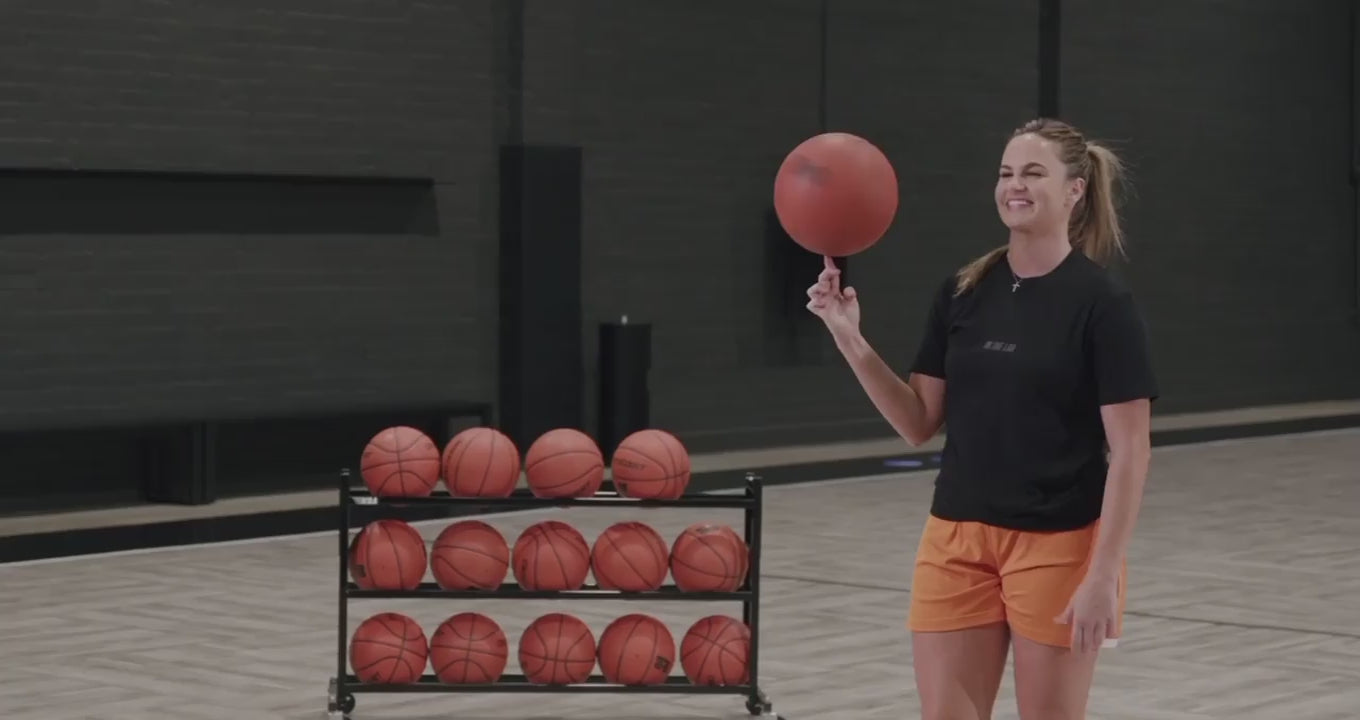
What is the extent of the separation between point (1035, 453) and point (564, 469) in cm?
251

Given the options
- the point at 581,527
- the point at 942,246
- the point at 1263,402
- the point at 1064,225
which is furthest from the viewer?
the point at 1263,402

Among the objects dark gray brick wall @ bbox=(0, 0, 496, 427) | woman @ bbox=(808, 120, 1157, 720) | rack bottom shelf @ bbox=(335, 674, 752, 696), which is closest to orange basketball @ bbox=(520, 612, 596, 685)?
rack bottom shelf @ bbox=(335, 674, 752, 696)

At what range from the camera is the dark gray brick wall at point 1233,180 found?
1773 centimetres

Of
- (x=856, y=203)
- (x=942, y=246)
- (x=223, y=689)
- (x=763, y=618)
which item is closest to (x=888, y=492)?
(x=942, y=246)

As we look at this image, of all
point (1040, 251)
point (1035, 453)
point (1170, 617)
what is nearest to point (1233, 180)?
point (1170, 617)

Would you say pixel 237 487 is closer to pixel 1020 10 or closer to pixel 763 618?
pixel 763 618

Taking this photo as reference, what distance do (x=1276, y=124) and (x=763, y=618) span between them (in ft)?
39.0

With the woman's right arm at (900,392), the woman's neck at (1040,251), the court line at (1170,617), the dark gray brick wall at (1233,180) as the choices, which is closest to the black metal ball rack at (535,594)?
the woman's right arm at (900,392)

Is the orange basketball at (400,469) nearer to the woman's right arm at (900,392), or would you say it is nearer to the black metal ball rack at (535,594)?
the black metal ball rack at (535,594)

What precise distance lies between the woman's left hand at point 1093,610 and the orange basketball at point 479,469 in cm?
269

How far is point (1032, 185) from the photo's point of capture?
415 cm

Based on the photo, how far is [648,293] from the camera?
14.5 metres

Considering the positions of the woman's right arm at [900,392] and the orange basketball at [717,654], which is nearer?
the woman's right arm at [900,392]

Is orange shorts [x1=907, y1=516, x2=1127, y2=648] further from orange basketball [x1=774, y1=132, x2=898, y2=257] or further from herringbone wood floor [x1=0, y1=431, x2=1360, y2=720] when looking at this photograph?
herringbone wood floor [x1=0, y1=431, x2=1360, y2=720]
